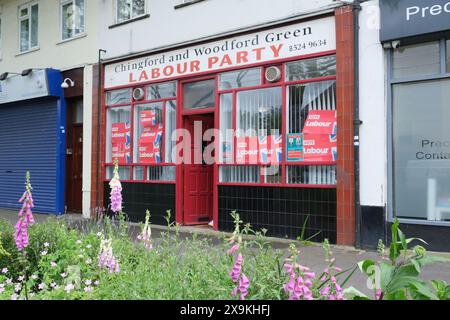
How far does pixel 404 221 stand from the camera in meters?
7.25

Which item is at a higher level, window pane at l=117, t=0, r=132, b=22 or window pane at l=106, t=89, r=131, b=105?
window pane at l=117, t=0, r=132, b=22

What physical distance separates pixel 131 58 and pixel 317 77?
522 centimetres

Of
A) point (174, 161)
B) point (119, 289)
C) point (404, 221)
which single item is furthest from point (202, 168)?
point (119, 289)

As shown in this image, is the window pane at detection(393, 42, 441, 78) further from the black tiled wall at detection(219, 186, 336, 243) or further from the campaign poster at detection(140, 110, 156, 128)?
the campaign poster at detection(140, 110, 156, 128)

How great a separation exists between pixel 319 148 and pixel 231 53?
2.83m

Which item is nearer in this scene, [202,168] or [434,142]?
[434,142]

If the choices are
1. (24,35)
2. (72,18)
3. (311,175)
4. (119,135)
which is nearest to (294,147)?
(311,175)

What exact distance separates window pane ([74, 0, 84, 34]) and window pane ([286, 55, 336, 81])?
23.3 ft

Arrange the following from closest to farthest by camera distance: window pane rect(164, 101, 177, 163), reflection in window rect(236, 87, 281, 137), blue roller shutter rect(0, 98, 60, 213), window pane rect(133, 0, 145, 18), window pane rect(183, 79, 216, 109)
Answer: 1. reflection in window rect(236, 87, 281, 137)
2. window pane rect(183, 79, 216, 109)
3. window pane rect(164, 101, 177, 163)
4. window pane rect(133, 0, 145, 18)
5. blue roller shutter rect(0, 98, 60, 213)

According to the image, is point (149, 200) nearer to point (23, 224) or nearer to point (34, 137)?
point (34, 137)

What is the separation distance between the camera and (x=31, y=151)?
1414 cm

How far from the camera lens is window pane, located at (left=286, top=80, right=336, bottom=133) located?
8062 millimetres

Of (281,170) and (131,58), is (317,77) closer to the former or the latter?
(281,170)

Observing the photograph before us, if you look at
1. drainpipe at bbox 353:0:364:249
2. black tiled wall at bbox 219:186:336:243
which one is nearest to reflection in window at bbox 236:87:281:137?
black tiled wall at bbox 219:186:336:243
